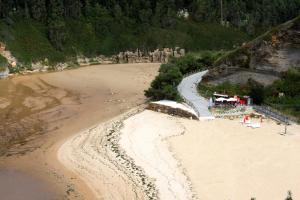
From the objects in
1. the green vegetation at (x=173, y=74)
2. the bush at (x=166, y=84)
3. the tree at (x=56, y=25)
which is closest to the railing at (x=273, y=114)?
the green vegetation at (x=173, y=74)

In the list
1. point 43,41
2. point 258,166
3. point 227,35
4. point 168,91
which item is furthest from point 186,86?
point 227,35

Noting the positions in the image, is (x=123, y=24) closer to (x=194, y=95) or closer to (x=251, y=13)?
(x=251, y=13)

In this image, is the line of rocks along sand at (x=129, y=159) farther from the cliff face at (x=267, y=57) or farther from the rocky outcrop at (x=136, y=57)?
the rocky outcrop at (x=136, y=57)

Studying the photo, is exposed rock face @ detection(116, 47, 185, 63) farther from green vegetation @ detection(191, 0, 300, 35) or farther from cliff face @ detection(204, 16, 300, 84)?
cliff face @ detection(204, 16, 300, 84)

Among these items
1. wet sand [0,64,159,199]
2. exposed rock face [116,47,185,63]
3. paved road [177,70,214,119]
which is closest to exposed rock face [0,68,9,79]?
wet sand [0,64,159,199]

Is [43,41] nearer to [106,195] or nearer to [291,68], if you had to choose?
[291,68]

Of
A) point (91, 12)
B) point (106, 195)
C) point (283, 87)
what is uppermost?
point (91, 12)
